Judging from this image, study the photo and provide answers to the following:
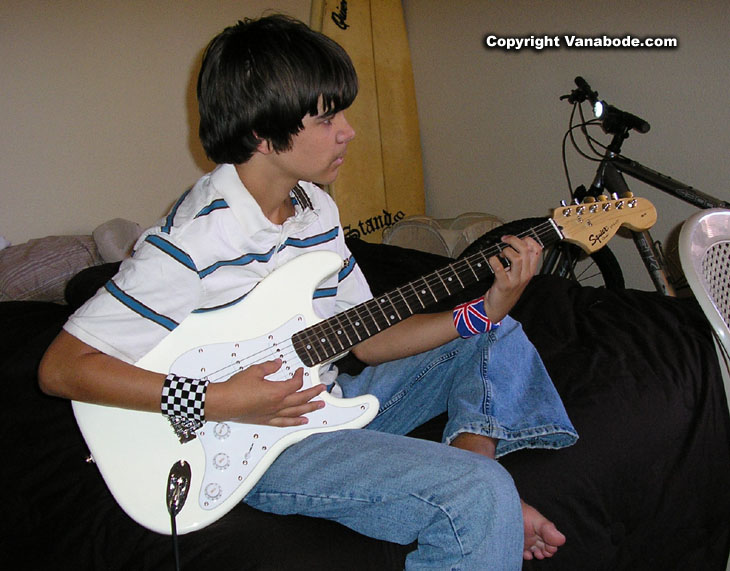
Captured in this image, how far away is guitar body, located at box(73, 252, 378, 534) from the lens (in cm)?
102

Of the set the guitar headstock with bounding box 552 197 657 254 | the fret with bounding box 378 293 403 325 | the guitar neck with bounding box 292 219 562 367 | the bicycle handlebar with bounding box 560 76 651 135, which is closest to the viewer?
the guitar neck with bounding box 292 219 562 367

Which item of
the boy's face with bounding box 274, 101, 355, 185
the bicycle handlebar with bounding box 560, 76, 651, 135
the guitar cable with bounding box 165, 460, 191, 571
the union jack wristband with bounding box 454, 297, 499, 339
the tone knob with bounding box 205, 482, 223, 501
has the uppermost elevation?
the bicycle handlebar with bounding box 560, 76, 651, 135

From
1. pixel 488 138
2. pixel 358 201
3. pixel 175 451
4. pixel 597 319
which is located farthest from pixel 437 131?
pixel 175 451

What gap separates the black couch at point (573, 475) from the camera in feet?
3.40

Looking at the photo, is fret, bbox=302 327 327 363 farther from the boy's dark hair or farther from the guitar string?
the boy's dark hair

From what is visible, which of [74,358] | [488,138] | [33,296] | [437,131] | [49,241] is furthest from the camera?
[437,131]

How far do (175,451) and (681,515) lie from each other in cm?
112

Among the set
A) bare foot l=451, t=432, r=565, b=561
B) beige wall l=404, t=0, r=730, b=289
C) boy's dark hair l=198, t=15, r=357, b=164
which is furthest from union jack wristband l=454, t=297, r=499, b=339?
beige wall l=404, t=0, r=730, b=289

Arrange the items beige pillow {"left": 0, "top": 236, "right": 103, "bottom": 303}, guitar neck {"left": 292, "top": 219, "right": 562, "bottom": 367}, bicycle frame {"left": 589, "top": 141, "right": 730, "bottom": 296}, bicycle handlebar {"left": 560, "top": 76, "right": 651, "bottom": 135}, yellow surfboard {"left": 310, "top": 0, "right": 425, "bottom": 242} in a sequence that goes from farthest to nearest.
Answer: yellow surfboard {"left": 310, "top": 0, "right": 425, "bottom": 242} → bicycle handlebar {"left": 560, "top": 76, "right": 651, "bottom": 135} → bicycle frame {"left": 589, "top": 141, "right": 730, "bottom": 296} → beige pillow {"left": 0, "top": 236, "right": 103, "bottom": 303} → guitar neck {"left": 292, "top": 219, "right": 562, "bottom": 367}

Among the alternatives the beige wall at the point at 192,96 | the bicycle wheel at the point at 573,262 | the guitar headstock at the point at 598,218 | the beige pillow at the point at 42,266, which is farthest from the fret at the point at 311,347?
the beige wall at the point at 192,96

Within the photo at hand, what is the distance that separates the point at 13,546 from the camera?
1171mm

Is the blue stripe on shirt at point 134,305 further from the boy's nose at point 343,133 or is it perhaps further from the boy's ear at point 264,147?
the boy's nose at point 343,133

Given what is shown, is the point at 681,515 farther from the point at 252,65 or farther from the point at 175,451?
the point at 252,65

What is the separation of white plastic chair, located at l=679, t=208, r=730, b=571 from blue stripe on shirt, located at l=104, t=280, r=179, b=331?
3.14 feet
